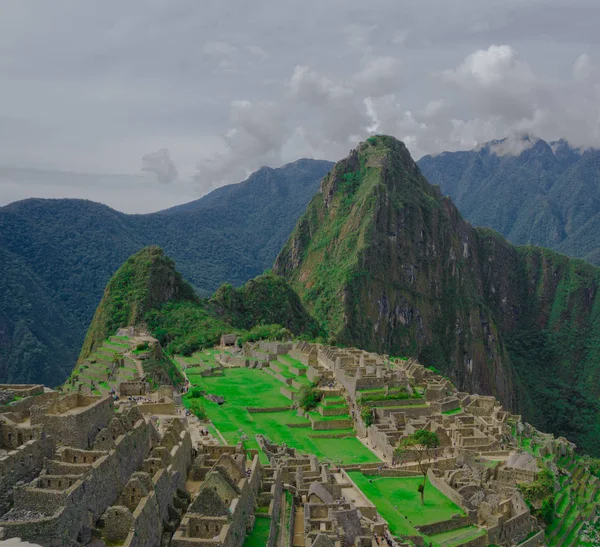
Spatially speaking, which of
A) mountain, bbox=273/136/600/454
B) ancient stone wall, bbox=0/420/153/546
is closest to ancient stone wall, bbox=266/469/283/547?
ancient stone wall, bbox=0/420/153/546

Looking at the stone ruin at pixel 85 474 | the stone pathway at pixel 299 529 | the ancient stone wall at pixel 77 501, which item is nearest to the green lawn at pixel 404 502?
the stone pathway at pixel 299 529

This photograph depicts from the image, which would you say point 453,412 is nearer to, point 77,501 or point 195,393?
point 195,393

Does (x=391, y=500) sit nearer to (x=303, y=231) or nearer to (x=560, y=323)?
(x=303, y=231)

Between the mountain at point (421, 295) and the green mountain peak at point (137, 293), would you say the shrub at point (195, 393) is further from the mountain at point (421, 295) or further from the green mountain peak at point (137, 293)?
the mountain at point (421, 295)

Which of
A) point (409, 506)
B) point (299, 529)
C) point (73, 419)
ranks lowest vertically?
point (409, 506)

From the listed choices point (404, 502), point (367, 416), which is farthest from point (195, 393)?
point (404, 502)
